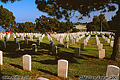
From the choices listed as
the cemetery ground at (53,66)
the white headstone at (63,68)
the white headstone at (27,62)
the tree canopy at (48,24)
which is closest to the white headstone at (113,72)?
the cemetery ground at (53,66)

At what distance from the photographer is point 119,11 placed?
23.5ft

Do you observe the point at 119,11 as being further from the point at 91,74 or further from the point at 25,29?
the point at 25,29

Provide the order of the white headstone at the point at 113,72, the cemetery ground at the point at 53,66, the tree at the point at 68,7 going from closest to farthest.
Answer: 1. the white headstone at the point at 113,72
2. the cemetery ground at the point at 53,66
3. the tree at the point at 68,7

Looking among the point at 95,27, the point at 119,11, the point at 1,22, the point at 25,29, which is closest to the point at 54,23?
the point at 25,29

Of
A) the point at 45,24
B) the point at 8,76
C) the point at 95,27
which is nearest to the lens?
the point at 8,76

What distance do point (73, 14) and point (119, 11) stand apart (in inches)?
140

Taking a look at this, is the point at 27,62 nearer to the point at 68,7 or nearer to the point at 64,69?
the point at 64,69

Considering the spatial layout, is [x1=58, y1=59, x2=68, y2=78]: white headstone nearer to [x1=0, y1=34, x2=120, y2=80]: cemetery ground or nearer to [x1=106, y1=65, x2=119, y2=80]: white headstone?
[x1=0, y1=34, x2=120, y2=80]: cemetery ground

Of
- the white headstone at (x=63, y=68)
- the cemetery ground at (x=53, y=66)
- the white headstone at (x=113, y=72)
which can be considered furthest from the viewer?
the cemetery ground at (x=53, y=66)

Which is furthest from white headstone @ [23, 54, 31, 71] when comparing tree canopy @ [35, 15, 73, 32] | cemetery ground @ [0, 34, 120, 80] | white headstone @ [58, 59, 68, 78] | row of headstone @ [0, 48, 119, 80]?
tree canopy @ [35, 15, 73, 32]

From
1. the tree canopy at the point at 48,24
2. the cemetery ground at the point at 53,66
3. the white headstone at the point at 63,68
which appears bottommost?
the cemetery ground at the point at 53,66

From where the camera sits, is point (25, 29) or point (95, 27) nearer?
point (25, 29)

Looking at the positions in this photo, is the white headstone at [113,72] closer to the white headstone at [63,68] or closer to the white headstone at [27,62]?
the white headstone at [63,68]

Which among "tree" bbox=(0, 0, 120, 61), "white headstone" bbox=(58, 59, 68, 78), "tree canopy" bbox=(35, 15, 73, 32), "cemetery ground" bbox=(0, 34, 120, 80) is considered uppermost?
"tree canopy" bbox=(35, 15, 73, 32)
